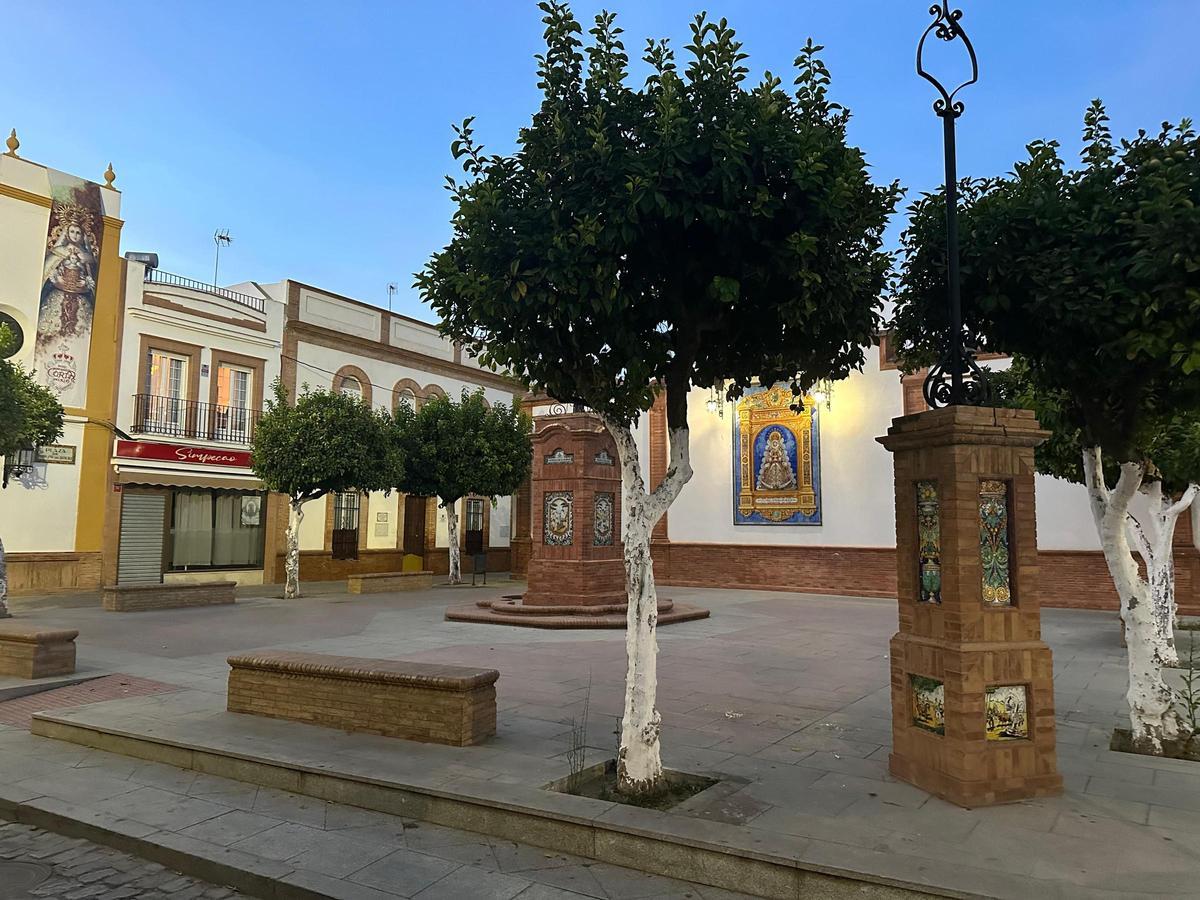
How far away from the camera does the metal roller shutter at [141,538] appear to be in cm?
2086

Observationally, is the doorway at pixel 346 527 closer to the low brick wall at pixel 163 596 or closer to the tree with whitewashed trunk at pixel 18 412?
the low brick wall at pixel 163 596

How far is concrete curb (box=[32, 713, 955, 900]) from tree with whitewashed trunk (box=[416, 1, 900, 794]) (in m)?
0.73

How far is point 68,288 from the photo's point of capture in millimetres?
20016

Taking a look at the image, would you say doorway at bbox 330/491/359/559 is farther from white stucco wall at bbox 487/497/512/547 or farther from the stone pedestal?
the stone pedestal

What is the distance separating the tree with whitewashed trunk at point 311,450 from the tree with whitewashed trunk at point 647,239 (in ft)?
47.5

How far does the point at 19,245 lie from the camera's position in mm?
19312

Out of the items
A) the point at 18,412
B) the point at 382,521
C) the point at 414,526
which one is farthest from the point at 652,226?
the point at 414,526

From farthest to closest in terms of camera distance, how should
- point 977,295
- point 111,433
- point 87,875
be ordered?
1. point 111,433
2. point 977,295
3. point 87,875

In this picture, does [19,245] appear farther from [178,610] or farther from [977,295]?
[977,295]

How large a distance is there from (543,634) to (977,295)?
30.3 feet

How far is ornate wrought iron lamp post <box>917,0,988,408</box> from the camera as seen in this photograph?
5543 millimetres

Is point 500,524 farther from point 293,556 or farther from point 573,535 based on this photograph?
point 573,535

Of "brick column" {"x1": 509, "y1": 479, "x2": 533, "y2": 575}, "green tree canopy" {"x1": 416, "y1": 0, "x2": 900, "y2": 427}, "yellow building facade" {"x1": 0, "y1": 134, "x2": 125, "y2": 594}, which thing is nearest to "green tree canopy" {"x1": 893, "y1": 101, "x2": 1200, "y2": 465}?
"green tree canopy" {"x1": 416, "y1": 0, "x2": 900, "y2": 427}

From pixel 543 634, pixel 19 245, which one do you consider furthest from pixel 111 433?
pixel 543 634
